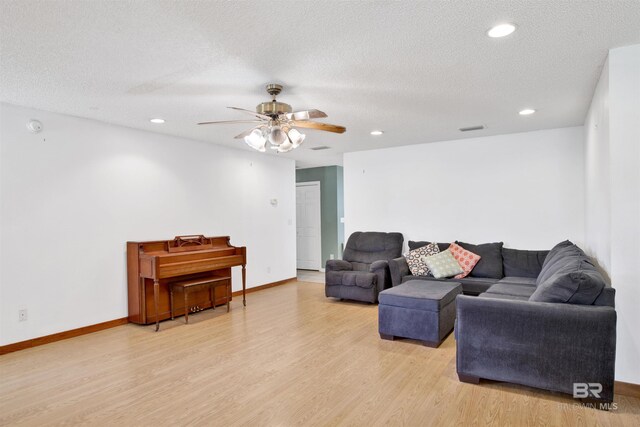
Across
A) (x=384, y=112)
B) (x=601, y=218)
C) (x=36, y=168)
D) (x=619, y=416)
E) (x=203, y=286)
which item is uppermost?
(x=384, y=112)

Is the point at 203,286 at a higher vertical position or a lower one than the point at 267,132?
lower

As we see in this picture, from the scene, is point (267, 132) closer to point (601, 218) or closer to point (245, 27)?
point (245, 27)

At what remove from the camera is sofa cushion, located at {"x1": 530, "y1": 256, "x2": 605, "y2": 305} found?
2475mm

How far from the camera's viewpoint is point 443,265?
16.6 ft

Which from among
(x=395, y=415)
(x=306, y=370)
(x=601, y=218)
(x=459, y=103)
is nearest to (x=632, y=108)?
(x=601, y=218)

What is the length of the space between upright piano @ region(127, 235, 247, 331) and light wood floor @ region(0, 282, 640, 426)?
335mm

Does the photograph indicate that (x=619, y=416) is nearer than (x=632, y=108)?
Yes

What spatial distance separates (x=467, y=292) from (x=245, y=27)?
4.01 m

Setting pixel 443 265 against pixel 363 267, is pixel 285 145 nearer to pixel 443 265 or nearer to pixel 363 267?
pixel 443 265

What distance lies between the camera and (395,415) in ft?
7.89

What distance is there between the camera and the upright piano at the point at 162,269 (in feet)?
14.3

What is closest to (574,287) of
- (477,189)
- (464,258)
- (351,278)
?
(464,258)

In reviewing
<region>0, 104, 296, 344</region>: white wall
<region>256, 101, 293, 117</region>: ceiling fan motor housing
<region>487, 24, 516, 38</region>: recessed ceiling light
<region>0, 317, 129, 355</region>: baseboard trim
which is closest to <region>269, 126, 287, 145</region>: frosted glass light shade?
<region>256, 101, 293, 117</region>: ceiling fan motor housing

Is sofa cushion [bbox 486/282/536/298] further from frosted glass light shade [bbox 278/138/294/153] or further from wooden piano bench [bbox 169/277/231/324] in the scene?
wooden piano bench [bbox 169/277/231/324]
